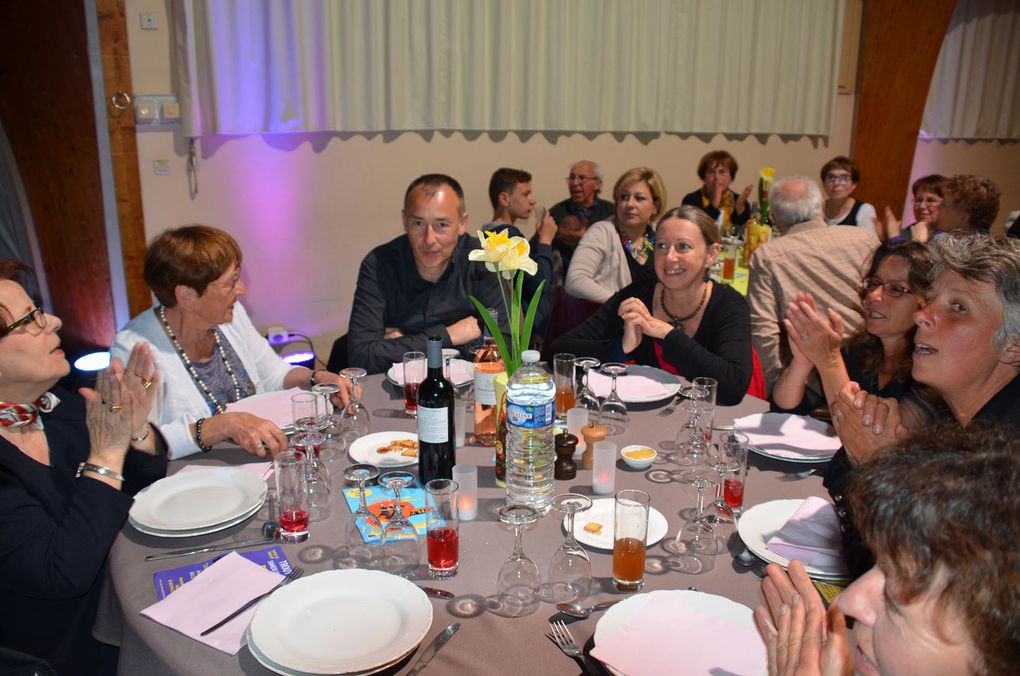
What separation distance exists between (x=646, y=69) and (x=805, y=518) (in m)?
5.61

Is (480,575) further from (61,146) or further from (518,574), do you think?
(61,146)

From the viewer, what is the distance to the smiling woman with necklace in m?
2.75

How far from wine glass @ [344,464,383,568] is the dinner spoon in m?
0.42

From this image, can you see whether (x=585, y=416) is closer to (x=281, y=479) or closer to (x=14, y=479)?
(x=281, y=479)

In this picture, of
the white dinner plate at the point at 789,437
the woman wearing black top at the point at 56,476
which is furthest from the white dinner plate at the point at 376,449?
the white dinner plate at the point at 789,437

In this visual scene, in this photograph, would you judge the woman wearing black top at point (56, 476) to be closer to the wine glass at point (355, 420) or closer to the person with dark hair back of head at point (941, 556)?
the wine glass at point (355, 420)

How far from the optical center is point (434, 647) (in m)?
1.31

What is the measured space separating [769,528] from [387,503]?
86cm

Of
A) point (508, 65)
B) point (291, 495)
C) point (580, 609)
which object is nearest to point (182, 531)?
point (291, 495)

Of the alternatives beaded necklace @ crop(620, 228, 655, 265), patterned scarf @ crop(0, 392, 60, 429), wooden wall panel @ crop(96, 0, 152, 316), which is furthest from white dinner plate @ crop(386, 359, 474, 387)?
wooden wall panel @ crop(96, 0, 152, 316)

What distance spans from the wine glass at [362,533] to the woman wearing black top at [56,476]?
0.52 metres

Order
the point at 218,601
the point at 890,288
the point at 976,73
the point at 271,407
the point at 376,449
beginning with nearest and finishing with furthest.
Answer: the point at 218,601 → the point at 376,449 → the point at 271,407 → the point at 890,288 → the point at 976,73

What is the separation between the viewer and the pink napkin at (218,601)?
1333 millimetres

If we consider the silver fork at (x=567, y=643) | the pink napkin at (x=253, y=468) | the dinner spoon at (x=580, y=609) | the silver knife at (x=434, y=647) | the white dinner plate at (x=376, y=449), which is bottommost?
the silver knife at (x=434, y=647)
